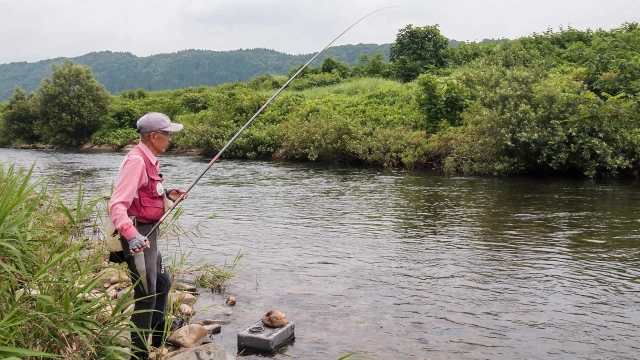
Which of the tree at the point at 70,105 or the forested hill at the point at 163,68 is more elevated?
the forested hill at the point at 163,68

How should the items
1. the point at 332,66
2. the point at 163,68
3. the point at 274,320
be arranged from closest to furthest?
the point at 274,320
the point at 332,66
the point at 163,68

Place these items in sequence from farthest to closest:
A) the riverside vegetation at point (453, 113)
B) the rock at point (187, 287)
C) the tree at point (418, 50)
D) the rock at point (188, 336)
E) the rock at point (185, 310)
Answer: the tree at point (418, 50) → the riverside vegetation at point (453, 113) → the rock at point (187, 287) → the rock at point (185, 310) → the rock at point (188, 336)

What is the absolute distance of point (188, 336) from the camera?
531 centimetres

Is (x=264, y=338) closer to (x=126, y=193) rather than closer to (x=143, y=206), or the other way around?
(x=143, y=206)

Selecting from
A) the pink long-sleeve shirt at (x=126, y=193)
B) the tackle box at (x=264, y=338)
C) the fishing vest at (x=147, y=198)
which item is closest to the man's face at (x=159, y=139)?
the fishing vest at (x=147, y=198)

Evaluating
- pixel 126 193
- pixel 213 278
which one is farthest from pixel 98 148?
pixel 126 193

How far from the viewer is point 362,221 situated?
39.6 feet

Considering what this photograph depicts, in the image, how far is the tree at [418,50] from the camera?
36.0 metres

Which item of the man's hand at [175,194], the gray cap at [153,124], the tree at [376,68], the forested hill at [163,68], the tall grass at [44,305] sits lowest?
the tall grass at [44,305]

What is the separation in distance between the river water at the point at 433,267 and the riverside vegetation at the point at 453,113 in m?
2.29

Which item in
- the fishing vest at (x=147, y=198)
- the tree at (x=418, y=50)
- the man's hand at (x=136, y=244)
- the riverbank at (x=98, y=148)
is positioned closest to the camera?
→ the man's hand at (x=136, y=244)

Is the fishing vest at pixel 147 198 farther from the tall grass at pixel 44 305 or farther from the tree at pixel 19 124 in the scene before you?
the tree at pixel 19 124

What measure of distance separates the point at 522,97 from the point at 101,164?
18.3 meters

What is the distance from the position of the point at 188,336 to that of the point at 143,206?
156 cm
